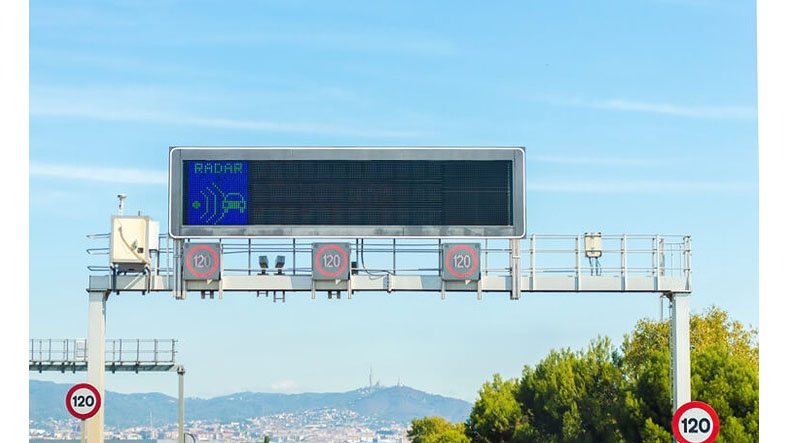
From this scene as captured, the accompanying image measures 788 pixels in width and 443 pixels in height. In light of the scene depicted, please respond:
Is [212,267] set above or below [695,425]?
above

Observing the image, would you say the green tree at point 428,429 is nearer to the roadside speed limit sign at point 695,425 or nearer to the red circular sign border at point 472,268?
the red circular sign border at point 472,268

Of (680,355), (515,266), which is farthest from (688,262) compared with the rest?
(515,266)

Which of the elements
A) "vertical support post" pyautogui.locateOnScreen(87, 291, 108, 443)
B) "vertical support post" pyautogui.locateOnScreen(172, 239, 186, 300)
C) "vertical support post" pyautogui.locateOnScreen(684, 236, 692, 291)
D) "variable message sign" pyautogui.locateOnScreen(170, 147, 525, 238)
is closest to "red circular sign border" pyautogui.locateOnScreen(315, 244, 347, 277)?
"variable message sign" pyautogui.locateOnScreen(170, 147, 525, 238)

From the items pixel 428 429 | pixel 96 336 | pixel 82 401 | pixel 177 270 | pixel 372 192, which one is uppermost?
pixel 372 192

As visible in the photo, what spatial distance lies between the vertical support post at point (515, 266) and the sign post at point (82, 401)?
36.6 ft

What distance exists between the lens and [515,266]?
33406 millimetres

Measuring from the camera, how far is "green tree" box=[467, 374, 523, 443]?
80250 millimetres

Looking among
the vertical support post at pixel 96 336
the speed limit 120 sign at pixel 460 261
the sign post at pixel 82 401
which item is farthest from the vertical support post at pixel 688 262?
the sign post at pixel 82 401

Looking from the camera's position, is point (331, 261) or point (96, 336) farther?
point (96, 336)

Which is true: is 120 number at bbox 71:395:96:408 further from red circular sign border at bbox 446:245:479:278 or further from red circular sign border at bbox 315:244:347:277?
red circular sign border at bbox 446:245:479:278

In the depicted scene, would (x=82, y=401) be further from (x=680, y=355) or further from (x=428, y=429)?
(x=428, y=429)

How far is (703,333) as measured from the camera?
70625 millimetres

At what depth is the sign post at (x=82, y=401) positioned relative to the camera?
95.9 feet

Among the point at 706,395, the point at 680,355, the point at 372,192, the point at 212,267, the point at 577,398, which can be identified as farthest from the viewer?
the point at 577,398
